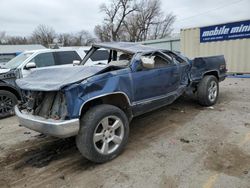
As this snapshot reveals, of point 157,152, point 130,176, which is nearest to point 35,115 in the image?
point 130,176

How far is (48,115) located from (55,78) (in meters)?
0.59

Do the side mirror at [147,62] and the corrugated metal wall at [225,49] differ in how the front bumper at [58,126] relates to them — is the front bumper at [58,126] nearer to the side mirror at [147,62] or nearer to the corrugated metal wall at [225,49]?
the side mirror at [147,62]

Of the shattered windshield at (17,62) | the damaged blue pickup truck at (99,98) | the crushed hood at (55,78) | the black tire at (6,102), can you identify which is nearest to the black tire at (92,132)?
the damaged blue pickup truck at (99,98)

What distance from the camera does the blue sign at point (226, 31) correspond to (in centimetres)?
1147

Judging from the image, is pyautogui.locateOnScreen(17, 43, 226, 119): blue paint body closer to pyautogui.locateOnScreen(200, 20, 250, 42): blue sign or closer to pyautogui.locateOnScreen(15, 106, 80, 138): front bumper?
pyautogui.locateOnScreen(15, 106, 80, 138): front bumper

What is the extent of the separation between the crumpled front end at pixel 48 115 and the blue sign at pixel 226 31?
35.4 feet

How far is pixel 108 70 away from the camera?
3883 millimetres

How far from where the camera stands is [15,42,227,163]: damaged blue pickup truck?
3.33 m

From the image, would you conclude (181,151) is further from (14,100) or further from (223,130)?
(14,100)

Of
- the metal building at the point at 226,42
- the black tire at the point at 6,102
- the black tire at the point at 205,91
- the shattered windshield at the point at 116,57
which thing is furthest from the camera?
the metal building at the point at 226,42

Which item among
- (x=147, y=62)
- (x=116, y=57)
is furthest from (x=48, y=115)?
(x=116, y=57)

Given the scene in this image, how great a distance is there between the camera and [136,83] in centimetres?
418

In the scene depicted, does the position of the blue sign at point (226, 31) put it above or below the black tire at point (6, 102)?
above

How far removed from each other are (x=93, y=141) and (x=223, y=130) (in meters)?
2.74
